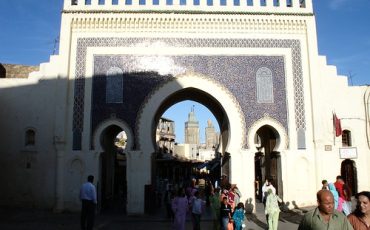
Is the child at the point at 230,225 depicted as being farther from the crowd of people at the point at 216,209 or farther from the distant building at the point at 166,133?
the distant building at the point at 166,133

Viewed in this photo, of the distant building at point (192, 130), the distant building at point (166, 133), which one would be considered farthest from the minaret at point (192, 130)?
the distant building at point (166, 133)

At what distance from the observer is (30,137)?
41.5 ft

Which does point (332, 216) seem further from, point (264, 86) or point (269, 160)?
point (269, 160)

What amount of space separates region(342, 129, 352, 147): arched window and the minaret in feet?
160

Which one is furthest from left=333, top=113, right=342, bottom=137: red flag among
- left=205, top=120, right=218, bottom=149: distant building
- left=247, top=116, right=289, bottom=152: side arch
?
left=205, top=120, right=218, bottom=149: distant building

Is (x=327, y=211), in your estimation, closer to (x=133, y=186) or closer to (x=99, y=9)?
(x=133, y=186)

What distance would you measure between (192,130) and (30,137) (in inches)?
1971

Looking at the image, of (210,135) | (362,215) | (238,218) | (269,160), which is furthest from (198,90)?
(210,135)

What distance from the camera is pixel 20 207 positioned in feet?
40.0

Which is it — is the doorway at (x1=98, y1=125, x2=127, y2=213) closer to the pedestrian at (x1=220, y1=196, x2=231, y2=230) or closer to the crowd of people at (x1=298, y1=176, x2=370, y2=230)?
the pedestrian at (x1=220, y1=196, x2=231, y2=230)

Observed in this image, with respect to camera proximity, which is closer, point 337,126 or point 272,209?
point 272,209

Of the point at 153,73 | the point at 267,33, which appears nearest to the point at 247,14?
the point at 267,33

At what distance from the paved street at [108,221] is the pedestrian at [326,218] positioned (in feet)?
20.8

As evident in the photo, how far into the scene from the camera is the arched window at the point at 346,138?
12.5 metres
